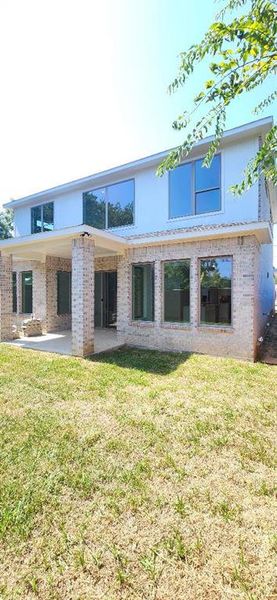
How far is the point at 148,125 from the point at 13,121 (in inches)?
175

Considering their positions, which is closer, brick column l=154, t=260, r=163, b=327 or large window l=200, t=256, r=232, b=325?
large window l=200, t=256, r=232, b=325

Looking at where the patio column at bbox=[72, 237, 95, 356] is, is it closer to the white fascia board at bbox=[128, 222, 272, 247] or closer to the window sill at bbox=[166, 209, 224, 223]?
the white fascia board at bbox=[128, 222, 272, 247]

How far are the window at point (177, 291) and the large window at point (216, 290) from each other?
493 mm

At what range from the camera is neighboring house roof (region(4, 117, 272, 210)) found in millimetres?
7738

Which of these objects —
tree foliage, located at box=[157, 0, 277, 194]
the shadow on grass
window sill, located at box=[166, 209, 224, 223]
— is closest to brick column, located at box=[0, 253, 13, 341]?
the shadow on grass

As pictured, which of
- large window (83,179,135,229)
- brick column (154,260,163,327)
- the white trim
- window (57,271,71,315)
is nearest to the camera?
the white trim

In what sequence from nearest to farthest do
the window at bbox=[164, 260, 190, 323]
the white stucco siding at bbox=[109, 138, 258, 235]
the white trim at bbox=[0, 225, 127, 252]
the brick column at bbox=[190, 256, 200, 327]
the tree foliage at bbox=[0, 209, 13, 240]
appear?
the white trim at bbox=[0, 225, 127, 252]
the white stucco siding at bbox=[109, 138, 258, 235]
the brick column at bbox=[190, 256, 200, 327]
the window at bbox=[164, 260, 190, 323]
the tree foliage at bbox=[0, 209, 13, 240]

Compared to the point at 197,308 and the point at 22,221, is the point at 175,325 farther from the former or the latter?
the point at 22,221

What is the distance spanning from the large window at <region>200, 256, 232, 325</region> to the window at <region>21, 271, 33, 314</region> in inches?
321

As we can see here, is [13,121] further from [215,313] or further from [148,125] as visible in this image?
[215,313]

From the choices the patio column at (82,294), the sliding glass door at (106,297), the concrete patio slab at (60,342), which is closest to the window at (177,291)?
the concrete patio slab at (60,342)

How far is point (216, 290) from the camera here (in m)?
8.26

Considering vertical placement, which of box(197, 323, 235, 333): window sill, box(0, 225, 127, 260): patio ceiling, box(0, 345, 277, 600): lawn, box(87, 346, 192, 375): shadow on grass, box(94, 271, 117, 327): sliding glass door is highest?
box(0, 225, 127, 260): patio ceiling

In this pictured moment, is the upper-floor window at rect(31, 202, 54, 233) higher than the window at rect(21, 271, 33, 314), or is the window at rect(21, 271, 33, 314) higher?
the upper-floor window at rect(31, 202, 54, 233)
